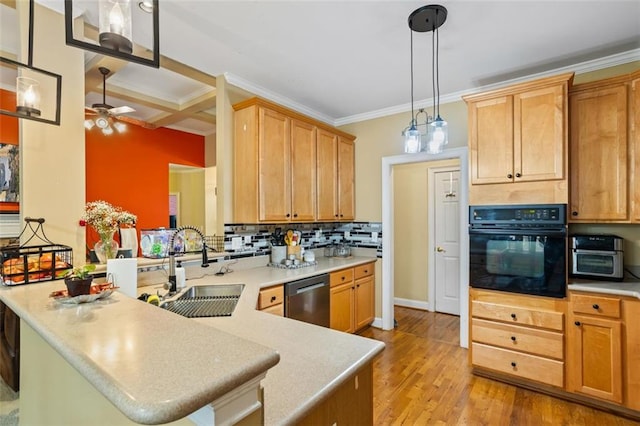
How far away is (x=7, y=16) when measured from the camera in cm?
216

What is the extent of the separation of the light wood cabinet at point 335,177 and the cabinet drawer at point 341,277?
66 centimetres

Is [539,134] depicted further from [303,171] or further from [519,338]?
[303,171]

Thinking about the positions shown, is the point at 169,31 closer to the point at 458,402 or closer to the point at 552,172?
the point at 552,172

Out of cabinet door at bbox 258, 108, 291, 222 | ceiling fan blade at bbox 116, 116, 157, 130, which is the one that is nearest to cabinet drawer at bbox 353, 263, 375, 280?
cabinet door at bbox 258, 108, 291, 222

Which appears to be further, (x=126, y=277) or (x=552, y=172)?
(x=552, y=172)

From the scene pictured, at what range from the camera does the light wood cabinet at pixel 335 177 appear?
141 inches

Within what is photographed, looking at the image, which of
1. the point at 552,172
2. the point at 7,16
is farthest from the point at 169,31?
the point at 552,172

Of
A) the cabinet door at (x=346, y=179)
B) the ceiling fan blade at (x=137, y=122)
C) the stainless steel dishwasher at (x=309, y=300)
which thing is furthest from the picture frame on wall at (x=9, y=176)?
the cabinet door at (x=346, y=179)

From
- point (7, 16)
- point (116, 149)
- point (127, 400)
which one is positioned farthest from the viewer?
point (116, 149)

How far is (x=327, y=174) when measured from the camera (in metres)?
3.68

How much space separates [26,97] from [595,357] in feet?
12.4

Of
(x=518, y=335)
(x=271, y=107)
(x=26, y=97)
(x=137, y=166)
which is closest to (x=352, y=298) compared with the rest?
(x=518, y=335)

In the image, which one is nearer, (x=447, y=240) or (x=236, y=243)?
(x=236, y=243)

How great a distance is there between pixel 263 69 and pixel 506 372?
130 inches
